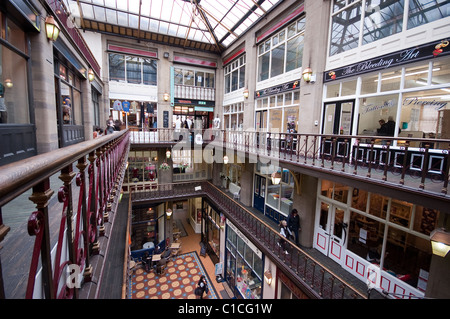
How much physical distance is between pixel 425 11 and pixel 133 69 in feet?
50.5

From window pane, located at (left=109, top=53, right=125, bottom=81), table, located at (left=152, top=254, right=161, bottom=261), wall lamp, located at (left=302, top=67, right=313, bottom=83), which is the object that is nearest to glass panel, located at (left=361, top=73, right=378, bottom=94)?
wall lamp, located at (left=302, top=67, right=313, bottom=83)

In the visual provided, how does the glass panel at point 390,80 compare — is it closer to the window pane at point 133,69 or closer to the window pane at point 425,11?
the window pane at point 425,11

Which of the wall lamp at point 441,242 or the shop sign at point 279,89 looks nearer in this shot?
the wall lamp at point 441,242

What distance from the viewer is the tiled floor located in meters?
11.2

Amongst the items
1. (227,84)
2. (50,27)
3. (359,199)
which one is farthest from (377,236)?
(227,84)

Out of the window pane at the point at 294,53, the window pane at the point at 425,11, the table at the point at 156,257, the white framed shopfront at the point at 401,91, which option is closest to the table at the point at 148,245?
the table at the point at 156,257

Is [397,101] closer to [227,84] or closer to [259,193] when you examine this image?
[259,193]

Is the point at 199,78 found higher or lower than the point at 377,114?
higher

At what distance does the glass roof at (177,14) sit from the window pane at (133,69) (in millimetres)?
2011

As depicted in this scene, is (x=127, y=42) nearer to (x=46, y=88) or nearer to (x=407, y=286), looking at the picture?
(x=46, y=88)

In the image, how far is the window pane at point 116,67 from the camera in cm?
1470

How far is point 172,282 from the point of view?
476 inches

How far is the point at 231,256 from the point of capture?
1261 cm

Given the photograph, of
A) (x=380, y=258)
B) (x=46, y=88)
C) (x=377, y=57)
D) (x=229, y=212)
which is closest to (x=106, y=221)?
(x=46, y=88)
